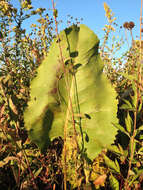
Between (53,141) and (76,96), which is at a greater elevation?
(76,96)

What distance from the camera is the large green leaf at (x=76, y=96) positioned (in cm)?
115

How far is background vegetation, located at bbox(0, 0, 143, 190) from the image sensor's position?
0.93m

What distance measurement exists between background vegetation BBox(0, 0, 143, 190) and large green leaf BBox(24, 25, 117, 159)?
3.1 inches

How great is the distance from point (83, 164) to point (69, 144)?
154mm

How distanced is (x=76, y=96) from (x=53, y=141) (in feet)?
1.32

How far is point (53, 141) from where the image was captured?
1364 millimetres

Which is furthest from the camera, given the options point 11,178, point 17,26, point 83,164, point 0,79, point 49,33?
point 49,33

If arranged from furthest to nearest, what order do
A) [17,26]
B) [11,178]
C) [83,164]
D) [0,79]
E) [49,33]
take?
1. [49,33]
2. [17,26]
3. [11,178]
4. [83,164]
5. [0,79]

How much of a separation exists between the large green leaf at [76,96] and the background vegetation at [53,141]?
79 mm

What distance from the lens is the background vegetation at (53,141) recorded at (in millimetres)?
933

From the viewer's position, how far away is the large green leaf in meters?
1.15

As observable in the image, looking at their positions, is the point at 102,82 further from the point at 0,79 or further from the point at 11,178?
the point at 11,178

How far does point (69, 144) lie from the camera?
1.20 m

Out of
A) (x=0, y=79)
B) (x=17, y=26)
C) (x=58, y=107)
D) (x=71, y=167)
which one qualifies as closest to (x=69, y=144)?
(x=71, y=167)
